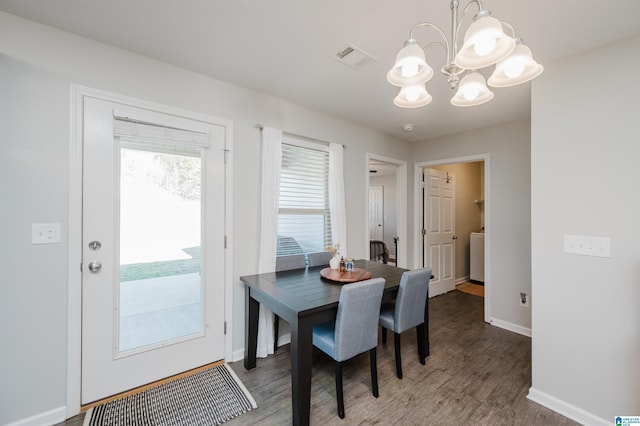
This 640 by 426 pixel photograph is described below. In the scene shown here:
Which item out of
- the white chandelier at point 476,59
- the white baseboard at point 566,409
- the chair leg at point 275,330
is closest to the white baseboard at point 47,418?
the chair leg at point 275,330

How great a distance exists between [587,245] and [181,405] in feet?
9.63

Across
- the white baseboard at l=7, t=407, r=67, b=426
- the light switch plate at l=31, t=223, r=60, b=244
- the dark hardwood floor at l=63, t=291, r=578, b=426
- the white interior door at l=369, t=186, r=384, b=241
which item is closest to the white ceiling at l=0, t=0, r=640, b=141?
the light switch plate at l=31, t=223, r=60, b=244

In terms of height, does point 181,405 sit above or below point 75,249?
below

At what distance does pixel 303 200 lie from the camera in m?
2.85

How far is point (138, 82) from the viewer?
6.30 ft

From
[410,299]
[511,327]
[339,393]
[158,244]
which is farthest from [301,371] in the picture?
[511,327]

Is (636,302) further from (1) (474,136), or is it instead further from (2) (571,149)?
(1) (474,136)

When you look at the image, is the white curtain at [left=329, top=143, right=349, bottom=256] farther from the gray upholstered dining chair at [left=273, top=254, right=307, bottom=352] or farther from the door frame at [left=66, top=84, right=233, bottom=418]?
the door frame at [left=66, top=84, right=233, bottom=418]

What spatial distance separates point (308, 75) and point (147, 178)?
152 centimetres

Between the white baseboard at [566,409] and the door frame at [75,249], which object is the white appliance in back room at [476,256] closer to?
the white baseboard at [566,409]

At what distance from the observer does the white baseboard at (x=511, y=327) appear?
2947 millimetres

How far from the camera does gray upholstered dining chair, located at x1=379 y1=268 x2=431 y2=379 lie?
2.06 metres

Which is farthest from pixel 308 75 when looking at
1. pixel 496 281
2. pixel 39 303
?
pixel 496 281

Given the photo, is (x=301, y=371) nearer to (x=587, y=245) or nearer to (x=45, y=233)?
(x=45, y=233)
